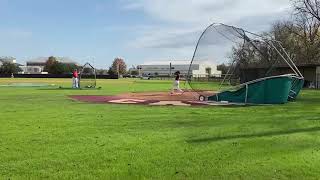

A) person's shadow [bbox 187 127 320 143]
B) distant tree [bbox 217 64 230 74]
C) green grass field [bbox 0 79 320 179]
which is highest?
distant tree [bbox 217 64 230 74]

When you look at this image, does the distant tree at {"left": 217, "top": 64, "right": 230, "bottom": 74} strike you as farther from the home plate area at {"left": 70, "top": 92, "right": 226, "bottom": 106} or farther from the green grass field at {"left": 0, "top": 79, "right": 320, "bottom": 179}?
the green grass field at {"left": 0, "top": 79, "right": 320, "bottom": 179}

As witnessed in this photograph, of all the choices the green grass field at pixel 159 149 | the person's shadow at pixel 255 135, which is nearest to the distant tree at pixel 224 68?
the green grass field at pixel 159 149

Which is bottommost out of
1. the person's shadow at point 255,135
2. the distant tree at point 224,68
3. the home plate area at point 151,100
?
the home plate area at point 151,100

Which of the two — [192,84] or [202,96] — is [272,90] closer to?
[202,96]

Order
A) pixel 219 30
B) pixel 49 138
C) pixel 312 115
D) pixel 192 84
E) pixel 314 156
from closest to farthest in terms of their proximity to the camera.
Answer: pixel 314 156, pixel 49 138, pixel 312 115, pixel 219 30, pixel 192 84

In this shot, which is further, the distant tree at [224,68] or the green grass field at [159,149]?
the distant tree at [224,68]

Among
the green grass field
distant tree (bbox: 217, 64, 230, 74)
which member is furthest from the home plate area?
the green grass field

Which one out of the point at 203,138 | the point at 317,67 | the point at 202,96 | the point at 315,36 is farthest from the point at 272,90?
the point at 315,36

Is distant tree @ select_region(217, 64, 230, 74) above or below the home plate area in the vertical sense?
above

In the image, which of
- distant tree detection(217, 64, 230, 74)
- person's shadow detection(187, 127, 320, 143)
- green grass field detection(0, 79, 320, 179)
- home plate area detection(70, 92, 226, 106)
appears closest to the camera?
green grass field detection(0, 79, 320, 179)

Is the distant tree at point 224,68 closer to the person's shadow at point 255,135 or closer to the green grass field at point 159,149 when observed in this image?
the green grass field at point 159,149

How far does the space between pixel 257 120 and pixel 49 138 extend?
659 centimetres

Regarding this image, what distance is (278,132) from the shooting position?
11.4 meters

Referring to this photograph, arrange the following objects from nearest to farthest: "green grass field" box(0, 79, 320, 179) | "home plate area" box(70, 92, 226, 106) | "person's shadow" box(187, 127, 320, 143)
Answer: "green grass field" box(0, 79, 320, 179)
"person's shadow" box(187, 127, 320, 143)
"home plate area" box(70, 92, 226, 106)
